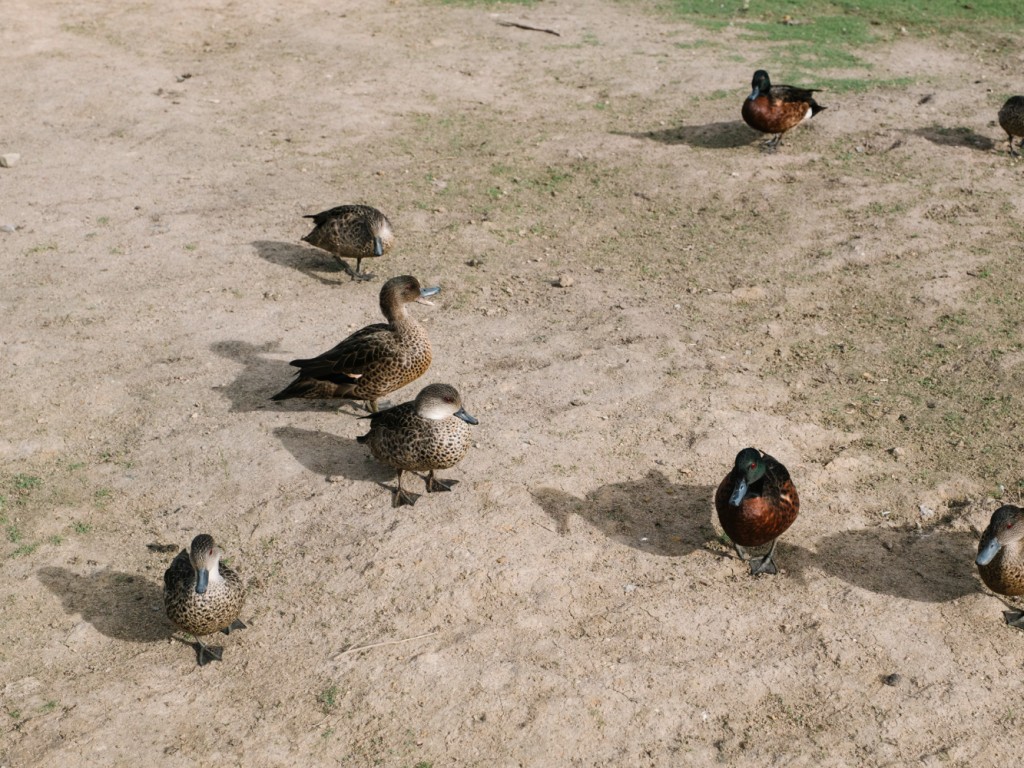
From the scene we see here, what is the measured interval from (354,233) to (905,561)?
16.6 feet

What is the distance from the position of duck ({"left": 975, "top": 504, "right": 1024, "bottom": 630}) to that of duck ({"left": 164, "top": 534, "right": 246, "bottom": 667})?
3.84 metres

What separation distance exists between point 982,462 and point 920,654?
1.84m

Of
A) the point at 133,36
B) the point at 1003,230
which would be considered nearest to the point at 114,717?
the point at 1003,230

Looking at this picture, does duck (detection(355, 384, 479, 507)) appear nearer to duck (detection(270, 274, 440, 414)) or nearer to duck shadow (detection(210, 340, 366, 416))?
duck (detection(270, 274, 440, 414))

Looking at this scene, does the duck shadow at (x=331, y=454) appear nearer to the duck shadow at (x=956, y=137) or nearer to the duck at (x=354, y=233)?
the duck at (x=354, y=233)

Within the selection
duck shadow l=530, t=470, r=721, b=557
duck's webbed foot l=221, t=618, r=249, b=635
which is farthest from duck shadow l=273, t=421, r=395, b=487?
duck's webbed foot l=221, t=618, r=249, b=635

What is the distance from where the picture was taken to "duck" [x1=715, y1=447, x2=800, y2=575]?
5.35 m

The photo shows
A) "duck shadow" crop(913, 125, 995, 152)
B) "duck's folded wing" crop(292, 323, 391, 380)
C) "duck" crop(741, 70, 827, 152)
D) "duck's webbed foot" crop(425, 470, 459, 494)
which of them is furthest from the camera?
"duck shadow" crop(913, 125, 995, 152)

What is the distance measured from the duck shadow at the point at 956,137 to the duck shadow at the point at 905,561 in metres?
6.35

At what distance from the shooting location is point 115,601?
538cm

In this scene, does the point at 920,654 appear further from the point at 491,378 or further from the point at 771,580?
the point at 491,378

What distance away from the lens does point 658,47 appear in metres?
13.6

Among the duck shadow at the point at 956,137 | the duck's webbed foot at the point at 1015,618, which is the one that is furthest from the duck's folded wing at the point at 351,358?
the duck shadow at the point at 956,137

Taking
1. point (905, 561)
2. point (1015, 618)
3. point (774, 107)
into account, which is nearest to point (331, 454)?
point (905, 561)
